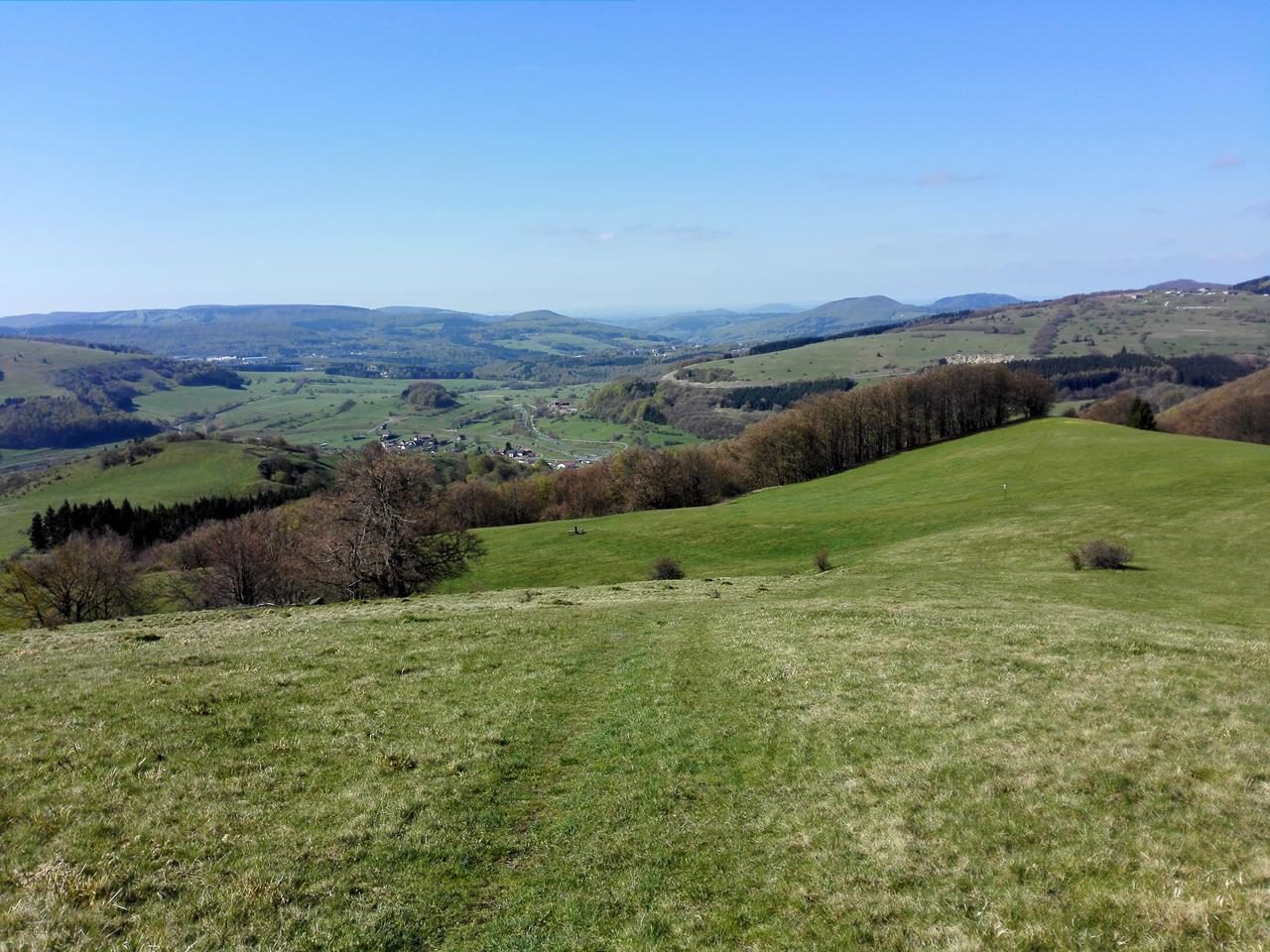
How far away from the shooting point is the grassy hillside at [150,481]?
16362cm

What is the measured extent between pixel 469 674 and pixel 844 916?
1352cm

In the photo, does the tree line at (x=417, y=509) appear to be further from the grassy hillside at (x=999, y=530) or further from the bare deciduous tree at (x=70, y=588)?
the grassy hillside at (x=999, y=530)

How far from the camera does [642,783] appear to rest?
13539 millimetres

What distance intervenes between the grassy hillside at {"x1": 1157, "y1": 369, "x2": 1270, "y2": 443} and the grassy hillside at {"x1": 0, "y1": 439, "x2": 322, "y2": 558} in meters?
197

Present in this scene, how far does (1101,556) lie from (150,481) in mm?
204434

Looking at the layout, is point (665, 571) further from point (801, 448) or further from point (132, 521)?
point (132, 521)

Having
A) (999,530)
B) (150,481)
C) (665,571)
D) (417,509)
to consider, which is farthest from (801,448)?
(150,481)

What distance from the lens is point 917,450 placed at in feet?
389

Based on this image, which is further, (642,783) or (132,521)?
(132,521)

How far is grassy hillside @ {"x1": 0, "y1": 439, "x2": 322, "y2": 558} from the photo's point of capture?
537ft

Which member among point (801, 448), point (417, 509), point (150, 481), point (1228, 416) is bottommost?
point (150, 481)

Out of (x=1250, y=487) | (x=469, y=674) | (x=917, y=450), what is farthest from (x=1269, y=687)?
(x=917, y=450)

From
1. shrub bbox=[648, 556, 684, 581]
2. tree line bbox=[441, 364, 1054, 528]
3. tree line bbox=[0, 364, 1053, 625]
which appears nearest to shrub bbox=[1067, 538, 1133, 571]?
shrub bbox=[648, 556, 684, 581]

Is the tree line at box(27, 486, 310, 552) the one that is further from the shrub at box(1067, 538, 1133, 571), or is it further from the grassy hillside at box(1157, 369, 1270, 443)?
the grassy hillside at box(1157, 369, 1270, 443)
